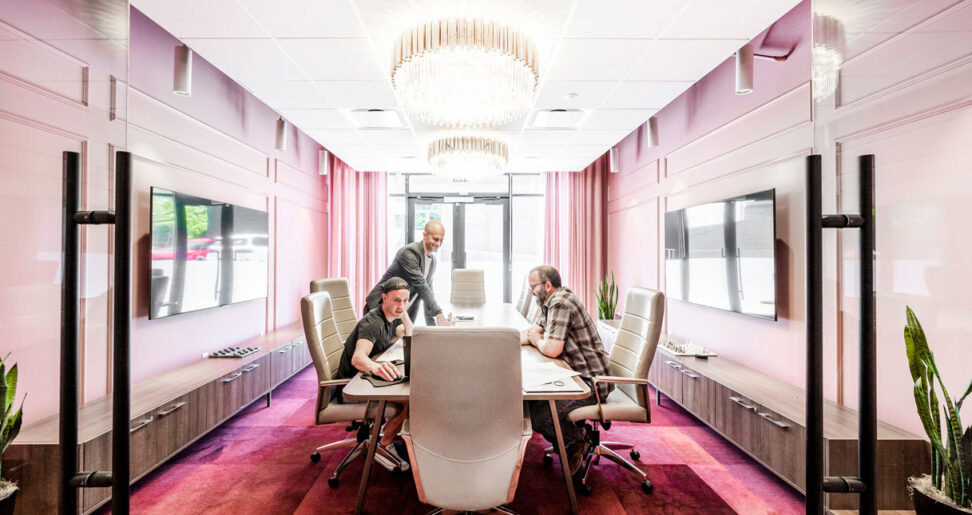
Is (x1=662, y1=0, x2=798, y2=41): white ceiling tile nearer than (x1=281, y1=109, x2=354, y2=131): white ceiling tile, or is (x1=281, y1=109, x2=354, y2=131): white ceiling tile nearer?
(x1=662, y1=0, x2=798, y2=41): white ceiling tile

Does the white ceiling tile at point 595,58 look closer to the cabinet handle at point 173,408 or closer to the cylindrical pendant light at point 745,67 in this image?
the cylindrical pendant light at point 745,67

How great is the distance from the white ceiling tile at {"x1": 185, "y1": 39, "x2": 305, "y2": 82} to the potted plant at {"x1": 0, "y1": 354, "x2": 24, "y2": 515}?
7.38ft

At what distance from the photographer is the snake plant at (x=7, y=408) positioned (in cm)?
80

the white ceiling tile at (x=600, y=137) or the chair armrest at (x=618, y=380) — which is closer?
the chair armrest at (x=618, y=380)

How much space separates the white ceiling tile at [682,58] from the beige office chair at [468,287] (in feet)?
10.3

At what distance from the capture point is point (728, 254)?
315 centimetres

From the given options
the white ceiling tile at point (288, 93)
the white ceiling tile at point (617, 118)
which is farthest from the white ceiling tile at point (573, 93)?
the white ceiling tile at point (288, 93)

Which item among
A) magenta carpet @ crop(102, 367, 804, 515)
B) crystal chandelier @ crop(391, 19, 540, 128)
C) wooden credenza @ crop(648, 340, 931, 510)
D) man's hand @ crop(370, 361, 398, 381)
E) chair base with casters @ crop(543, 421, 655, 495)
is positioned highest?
crystal chandelier @ crop(391, 19, 540, 128)

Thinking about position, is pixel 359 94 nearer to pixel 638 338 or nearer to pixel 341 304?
pixel 341 304

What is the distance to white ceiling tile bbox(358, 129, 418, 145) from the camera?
4.32 meters

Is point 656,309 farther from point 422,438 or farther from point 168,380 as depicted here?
point 168,380

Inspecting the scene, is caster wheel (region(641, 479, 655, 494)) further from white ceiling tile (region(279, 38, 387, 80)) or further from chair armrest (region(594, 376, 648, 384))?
white ceiling tile (region(279, 38, 387, 80))

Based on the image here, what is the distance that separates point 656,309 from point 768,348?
1.27 meters

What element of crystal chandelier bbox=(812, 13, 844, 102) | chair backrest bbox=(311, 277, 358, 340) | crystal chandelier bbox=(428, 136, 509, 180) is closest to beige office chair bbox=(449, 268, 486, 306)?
crystal chandelier bbox=(428, 136, 509, 180)
